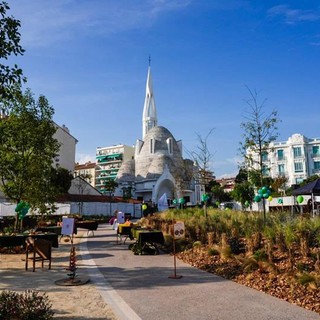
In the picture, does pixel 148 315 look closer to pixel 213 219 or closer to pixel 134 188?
pixel 213 219

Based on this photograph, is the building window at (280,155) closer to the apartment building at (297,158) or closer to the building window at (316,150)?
the apartment building at (297,158)

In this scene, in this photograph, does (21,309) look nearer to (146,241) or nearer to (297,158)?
(146,241)

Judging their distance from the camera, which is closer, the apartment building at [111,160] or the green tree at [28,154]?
the green tree at [28,154]

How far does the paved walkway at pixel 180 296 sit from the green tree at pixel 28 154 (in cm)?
742

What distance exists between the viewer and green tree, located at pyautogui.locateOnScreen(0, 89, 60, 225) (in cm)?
1605

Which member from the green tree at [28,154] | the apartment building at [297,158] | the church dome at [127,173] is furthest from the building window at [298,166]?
the green tree at [28,154]

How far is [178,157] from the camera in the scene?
94.2 metres

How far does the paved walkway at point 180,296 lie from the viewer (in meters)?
5.76

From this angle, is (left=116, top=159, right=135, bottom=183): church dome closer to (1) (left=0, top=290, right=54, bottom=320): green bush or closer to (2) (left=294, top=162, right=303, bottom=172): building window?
(2) (left=294, top=162, right=303, bottom=172): building window

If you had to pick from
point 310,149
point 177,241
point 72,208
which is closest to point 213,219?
point 177,241

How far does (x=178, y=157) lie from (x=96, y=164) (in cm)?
4291

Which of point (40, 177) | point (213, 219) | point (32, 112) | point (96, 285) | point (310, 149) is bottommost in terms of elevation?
point (96, 285)

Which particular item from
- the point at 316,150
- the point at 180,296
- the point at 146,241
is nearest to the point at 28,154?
the point at 146,241

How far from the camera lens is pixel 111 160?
12094cm
